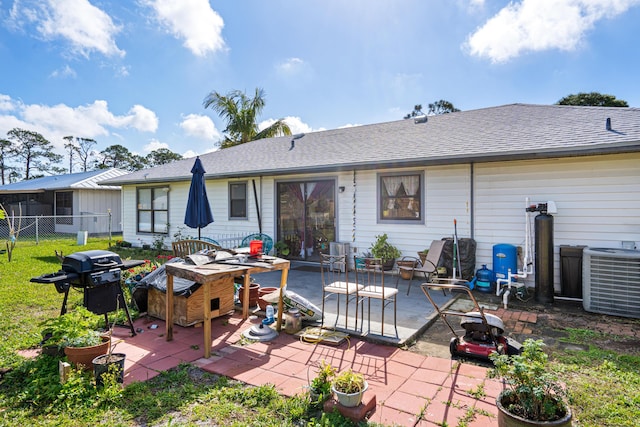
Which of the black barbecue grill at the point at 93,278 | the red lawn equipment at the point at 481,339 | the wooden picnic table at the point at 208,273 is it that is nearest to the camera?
the red lawn equipment at the point at 481,339

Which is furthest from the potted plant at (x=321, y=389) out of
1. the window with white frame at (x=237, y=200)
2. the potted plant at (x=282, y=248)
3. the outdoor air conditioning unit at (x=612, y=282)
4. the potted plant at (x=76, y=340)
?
the window with white frame at (x=237, y=200)

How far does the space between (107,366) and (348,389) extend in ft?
6.33

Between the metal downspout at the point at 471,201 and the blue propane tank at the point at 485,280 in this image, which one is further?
the metal downspout at the point at 471,201

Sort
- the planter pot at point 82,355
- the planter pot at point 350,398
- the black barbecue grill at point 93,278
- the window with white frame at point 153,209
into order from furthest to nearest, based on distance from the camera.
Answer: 1. the window with white frame at point 153,209
2. the black barbecue grill at point 93,278
3. the planter pot at point 82,355
4. the planter pot at point 350,398

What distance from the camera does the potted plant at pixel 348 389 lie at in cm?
227

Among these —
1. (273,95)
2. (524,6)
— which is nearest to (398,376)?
(524,6)

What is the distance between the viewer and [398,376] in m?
2.96

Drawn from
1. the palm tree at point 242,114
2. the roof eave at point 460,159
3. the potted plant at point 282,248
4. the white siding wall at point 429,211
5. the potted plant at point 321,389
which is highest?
the palm tree at point 242,114

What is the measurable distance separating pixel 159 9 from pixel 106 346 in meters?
7.51

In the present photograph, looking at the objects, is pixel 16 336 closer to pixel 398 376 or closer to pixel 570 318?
pixel 398 376

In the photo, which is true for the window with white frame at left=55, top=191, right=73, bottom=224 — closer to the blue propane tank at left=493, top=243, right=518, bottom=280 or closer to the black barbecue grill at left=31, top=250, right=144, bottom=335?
the black barbecue grill at left=31, top=250, right=144, bottom=335

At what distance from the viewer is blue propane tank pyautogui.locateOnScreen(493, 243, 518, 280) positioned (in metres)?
6.05

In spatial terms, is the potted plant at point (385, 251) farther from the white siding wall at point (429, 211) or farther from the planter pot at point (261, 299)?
the planter pot at point (261, 299)

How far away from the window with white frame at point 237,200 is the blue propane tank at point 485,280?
6.15m
